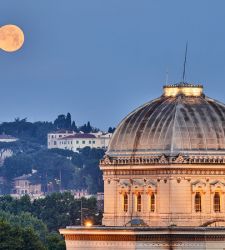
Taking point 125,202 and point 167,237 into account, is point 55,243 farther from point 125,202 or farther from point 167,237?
point 167,237

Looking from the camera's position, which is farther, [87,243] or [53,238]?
[53,238]

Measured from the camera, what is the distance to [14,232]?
500 ft

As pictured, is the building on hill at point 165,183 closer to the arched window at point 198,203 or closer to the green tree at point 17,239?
the arched window at point 198,203

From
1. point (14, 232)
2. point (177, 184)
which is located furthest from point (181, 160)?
point (14, 232)

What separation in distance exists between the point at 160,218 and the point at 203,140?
3.49 m

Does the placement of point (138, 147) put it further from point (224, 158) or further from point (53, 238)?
point (53, 238)

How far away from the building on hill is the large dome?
0.04m

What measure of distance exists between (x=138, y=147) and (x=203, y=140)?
8.61 ft

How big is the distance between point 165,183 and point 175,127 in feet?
7.69

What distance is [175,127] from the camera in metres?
87.6

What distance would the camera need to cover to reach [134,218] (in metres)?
87.6

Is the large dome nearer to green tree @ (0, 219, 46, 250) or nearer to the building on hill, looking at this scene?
the building on hill

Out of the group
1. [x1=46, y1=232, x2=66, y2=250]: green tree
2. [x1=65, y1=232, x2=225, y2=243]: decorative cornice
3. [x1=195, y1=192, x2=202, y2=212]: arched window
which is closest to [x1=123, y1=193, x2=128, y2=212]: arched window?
[x1=65, y1=232, x2=225, y2=243]: decorative cornice

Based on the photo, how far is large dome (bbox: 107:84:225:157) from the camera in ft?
286
